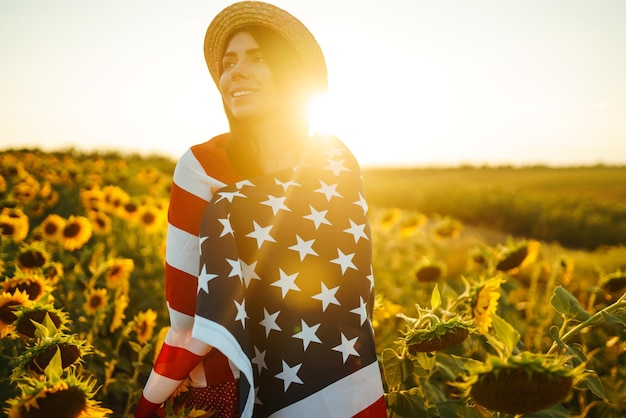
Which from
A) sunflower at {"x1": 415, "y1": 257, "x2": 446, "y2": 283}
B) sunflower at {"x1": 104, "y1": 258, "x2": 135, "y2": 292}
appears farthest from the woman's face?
sunflower at {"x1": 104, "y1": 258, "x2": 135, "y2": 292}

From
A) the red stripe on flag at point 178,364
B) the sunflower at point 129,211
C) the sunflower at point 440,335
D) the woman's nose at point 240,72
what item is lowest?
the sunflower at point 129,211

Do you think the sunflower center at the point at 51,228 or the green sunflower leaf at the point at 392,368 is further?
the sunflower center at the point at 51,228

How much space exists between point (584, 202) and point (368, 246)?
44.6 ft

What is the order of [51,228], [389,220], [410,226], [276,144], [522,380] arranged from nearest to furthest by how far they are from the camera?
1. [522,380]
2. [276,144]
3. [51,228]
4. [410,226]
5. [389,220]

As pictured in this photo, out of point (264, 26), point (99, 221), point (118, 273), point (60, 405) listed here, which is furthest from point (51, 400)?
point (99, 221)

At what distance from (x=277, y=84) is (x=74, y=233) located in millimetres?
2321

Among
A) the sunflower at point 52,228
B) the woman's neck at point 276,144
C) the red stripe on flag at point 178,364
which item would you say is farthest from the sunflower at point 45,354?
the sunflower at point 52,228

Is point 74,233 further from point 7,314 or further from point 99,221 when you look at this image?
point 7,314

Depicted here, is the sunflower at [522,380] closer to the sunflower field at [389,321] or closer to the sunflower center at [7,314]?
the sunflower field at [389,321]

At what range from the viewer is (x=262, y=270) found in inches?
64.2

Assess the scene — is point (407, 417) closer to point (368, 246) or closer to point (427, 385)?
point (427, 385)

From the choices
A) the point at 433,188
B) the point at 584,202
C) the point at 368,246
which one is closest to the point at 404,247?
the point at 368,246

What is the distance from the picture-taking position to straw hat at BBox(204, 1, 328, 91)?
6.15 ft

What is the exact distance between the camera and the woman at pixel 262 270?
5.01 ft
